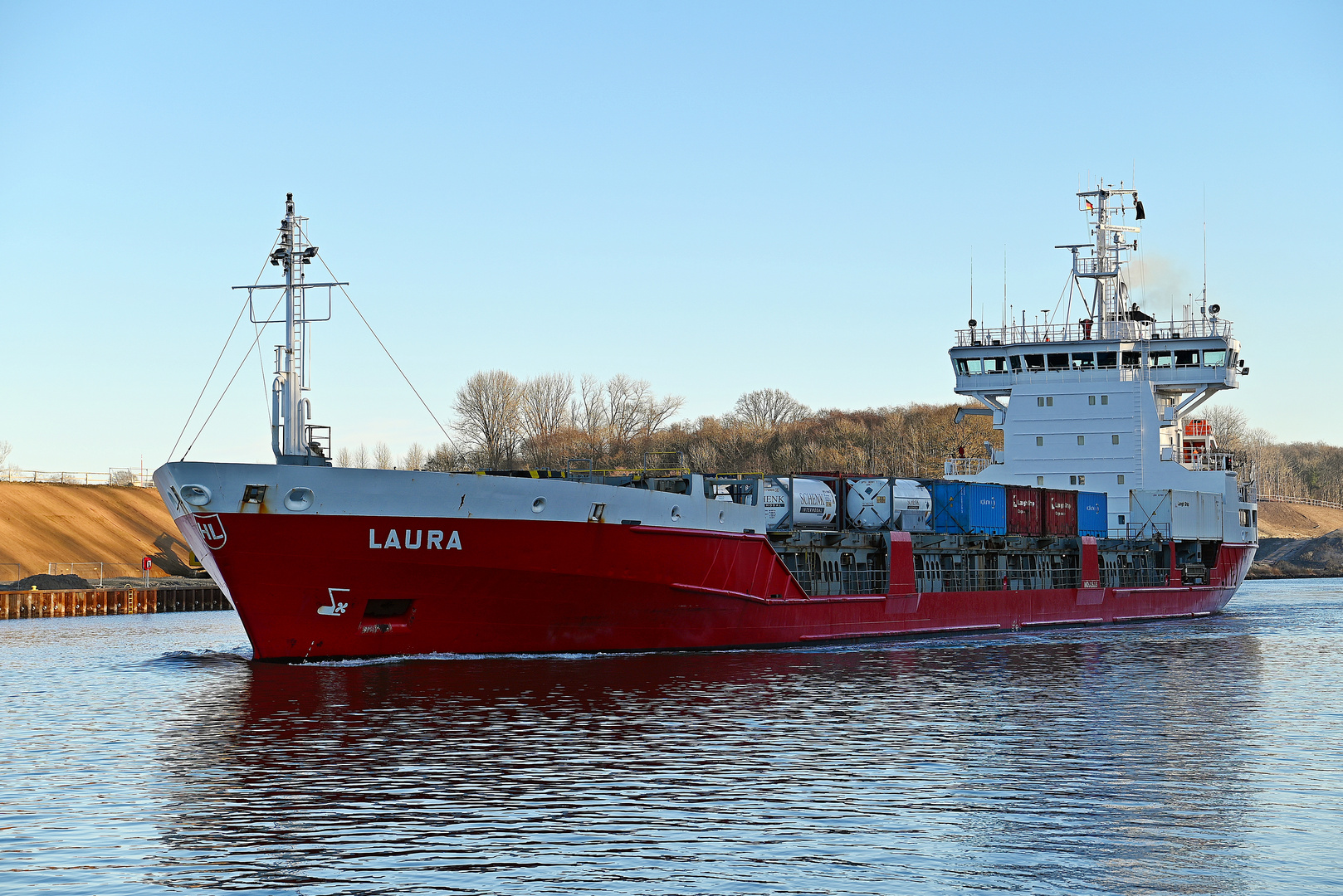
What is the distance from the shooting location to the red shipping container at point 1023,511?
1510 inches

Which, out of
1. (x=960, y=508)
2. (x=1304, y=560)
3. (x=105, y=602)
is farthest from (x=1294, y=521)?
(x=105, y=602)

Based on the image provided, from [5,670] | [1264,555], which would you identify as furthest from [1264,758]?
[1264,555]

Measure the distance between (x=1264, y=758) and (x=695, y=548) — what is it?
14.1 m

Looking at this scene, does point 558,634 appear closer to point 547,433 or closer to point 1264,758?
point 1264,758

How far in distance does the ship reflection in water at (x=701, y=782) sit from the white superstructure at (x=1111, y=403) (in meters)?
22.3

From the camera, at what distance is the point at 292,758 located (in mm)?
15859

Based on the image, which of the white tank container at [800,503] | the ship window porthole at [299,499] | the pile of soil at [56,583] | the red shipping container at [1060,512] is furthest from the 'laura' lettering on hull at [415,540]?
the pile of soil at [56,583]

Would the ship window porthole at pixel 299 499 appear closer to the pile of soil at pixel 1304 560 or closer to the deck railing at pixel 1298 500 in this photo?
the pile of soil at pixel 1304 560

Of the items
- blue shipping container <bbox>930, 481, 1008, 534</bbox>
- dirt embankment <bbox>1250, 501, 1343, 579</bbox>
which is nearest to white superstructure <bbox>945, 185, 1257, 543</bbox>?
blue shipping container <bbox>930, 481, 1008, 534</bbox>

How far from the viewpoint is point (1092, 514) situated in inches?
1679

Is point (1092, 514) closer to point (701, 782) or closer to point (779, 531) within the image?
point (779, 531)

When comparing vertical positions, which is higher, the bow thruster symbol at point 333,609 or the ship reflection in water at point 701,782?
the bow thruster symbol at point 333,609

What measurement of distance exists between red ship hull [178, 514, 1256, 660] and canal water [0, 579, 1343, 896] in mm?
703

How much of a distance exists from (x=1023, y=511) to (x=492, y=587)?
1986 centimetres
